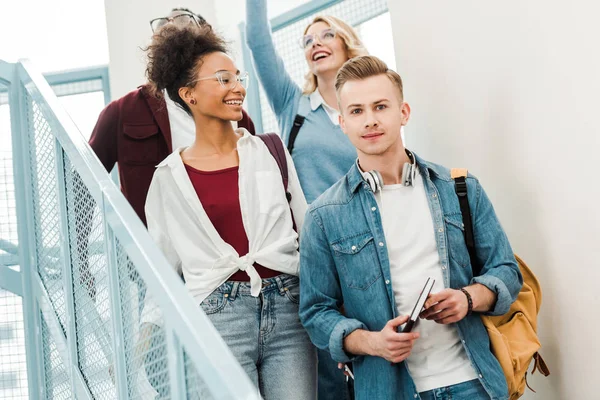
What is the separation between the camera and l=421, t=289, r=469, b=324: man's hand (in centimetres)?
226

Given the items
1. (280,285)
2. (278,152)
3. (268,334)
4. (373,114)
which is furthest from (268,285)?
(373,114)

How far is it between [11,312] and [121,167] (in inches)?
26.3

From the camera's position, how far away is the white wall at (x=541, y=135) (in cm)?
248

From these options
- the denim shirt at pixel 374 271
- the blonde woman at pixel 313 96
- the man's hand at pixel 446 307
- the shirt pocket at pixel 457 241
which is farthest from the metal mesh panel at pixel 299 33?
the man's hand at pixel 446 307

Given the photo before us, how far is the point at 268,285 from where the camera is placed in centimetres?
252

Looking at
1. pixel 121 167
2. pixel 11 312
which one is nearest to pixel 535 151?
pixel 121 167

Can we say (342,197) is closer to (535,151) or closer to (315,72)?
(535,151)

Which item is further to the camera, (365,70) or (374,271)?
(365,70)

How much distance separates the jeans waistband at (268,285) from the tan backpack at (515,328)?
54 centimetres

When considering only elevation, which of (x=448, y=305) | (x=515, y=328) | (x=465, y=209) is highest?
(x=465, y=209)

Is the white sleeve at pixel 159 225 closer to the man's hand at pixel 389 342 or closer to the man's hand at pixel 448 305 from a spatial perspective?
the man's hand at pixel 389 342

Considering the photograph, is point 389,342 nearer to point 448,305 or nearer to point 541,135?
point 448,305

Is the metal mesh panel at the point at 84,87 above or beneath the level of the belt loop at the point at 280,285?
above

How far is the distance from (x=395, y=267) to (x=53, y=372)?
4.39 ft
